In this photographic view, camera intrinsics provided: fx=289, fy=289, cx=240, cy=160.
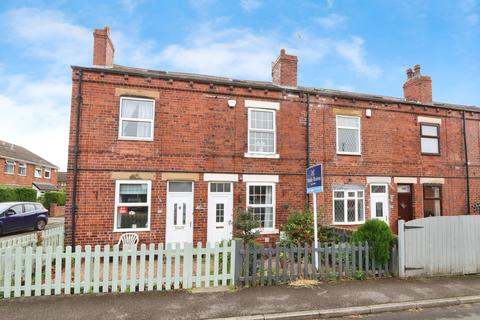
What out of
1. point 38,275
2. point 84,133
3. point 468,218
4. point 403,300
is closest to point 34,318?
point 38,275

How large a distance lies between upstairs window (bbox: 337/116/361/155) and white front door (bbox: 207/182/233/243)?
5181 millimetres

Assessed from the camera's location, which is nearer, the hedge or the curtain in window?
the curtain in window

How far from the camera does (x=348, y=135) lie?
41.0 feet

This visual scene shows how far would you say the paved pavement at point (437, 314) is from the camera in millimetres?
5270

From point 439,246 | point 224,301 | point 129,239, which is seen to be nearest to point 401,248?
point 439,246

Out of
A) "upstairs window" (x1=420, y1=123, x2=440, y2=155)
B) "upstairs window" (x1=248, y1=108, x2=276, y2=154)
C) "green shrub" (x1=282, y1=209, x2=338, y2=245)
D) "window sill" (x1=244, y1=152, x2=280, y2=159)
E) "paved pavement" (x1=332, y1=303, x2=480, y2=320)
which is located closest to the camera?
"paved pavement" (x1=332, y1=303, x2=480, y2=320)

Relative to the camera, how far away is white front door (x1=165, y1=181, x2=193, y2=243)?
1017cm

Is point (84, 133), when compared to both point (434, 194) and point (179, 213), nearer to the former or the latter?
point (179, 213)

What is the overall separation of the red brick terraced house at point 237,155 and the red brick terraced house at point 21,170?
24.7 meters

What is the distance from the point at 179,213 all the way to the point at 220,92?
4769mm

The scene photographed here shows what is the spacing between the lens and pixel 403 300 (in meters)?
5.85

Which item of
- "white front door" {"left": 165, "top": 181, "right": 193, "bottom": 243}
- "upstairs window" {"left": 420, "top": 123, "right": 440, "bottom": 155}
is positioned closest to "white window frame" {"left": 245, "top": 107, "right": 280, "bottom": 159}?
"white front door" {"left": 165, "top": 181, "right": 193, "bottom": 243}

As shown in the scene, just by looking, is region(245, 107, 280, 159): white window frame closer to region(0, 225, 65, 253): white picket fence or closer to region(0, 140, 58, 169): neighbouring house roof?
region(0, 225, 65, 253): white picket fence

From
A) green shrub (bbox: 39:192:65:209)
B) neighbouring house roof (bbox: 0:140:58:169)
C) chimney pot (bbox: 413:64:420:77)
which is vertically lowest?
green shrub (bbox: 39:192:65:209)
